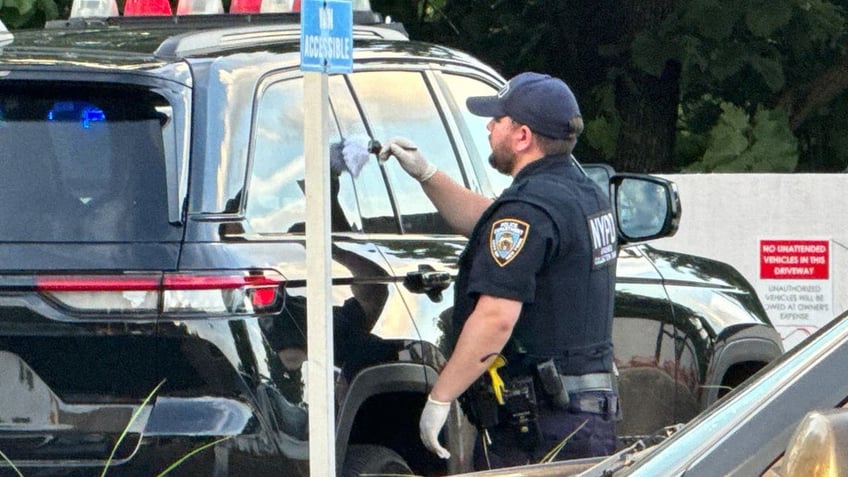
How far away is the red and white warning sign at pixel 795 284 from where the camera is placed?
10.1 metres

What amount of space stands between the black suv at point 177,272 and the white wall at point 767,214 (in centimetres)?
594

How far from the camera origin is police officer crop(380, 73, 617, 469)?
420 centimetres

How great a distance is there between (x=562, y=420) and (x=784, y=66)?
23.2 ft

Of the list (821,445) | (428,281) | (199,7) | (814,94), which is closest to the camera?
(821,445)

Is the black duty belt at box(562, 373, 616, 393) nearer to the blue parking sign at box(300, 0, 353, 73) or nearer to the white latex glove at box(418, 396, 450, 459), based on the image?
the white latex glove at box(418, 396, 450, 459)

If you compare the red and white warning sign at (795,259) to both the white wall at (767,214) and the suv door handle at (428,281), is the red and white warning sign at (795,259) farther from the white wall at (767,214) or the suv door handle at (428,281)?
the suv door handle at (428,281)

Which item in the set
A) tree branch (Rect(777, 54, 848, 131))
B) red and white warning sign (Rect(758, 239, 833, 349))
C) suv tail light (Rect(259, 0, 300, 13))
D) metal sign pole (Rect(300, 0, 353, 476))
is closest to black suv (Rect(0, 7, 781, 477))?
metal sign pole (Rect(300, 0, 353, 476))

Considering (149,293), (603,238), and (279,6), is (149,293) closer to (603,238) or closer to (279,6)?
(603,238)

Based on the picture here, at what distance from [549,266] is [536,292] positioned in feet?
0.27

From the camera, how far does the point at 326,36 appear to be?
3650 millimetres

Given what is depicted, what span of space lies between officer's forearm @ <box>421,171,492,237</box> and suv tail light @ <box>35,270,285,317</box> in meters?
1.00

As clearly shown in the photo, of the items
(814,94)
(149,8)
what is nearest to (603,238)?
(149,8)

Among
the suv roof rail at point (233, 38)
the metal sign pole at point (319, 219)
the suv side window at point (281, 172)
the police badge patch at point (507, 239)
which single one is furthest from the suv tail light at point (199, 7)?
the metal sign pole at point (319, 219)

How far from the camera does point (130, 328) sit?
3713 mm
